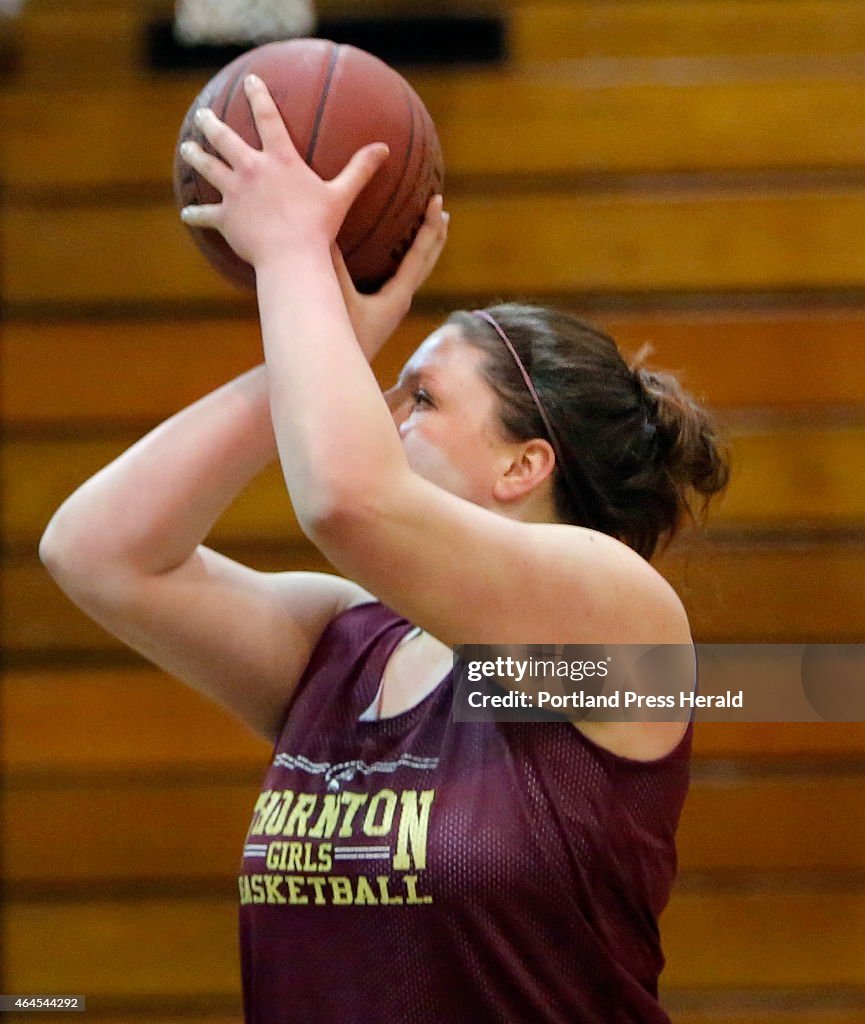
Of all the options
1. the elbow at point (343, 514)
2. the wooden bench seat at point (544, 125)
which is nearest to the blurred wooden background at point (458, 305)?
the wooden bench seat at point (544, 125)

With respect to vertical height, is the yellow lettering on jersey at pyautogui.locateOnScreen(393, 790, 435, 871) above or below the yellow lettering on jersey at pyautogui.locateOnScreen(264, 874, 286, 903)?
above

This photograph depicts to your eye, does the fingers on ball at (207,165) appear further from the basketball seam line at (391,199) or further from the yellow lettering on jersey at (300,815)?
the yellow lettering on jersey at (300,815)

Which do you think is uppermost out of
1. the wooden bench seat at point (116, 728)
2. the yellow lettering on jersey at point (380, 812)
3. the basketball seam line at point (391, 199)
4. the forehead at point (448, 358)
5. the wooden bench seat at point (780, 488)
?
the basketball seam line at point (391, 199)

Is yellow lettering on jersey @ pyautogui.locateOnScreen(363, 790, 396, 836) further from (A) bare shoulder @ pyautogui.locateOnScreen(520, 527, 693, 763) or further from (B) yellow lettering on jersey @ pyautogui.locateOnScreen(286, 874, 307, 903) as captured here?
(A) bare shoulder @ pyautogui.locateOnScreen(520, 527, 693, 763)

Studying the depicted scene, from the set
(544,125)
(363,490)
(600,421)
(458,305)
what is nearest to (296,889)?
(363,490)

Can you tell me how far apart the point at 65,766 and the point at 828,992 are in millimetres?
1569

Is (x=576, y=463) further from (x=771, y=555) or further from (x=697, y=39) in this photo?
(x=697, y=39)

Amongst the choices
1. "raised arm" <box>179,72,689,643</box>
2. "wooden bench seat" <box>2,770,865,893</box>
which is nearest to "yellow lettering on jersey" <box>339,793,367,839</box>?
"raised arm" <box>179,72,689,643</box>

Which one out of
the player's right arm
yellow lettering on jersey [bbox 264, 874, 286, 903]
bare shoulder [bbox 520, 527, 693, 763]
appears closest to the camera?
bare shoulder [bbox 520, 527, 693, 763]

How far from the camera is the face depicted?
127 centimetres

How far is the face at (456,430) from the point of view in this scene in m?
1.27

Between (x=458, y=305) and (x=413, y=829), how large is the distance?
1557 mm

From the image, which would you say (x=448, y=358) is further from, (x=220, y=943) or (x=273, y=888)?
(x=220, y=943)

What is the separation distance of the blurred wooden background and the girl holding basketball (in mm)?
1140
